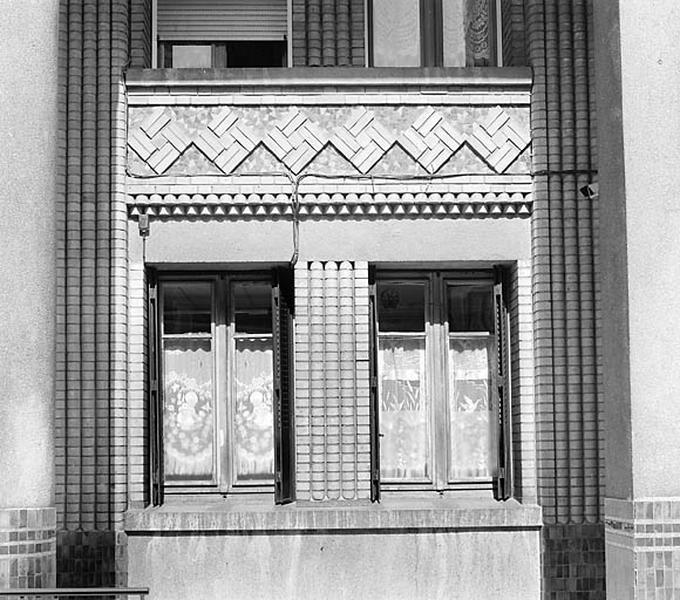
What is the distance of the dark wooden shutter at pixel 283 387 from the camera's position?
466 inches

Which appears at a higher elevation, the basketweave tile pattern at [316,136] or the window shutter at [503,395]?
the basketweave tile pattern at [316,136]

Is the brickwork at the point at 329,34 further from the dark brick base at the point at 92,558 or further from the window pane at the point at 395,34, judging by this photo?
the dark brick base at the point at 92,558

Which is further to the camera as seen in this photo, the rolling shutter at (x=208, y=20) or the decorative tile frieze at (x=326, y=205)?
the rolling shutter at (x=208, y=20)

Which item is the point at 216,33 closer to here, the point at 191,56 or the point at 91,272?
the point at 191,56

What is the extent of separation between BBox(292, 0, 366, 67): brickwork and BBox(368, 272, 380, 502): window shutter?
2.01 m

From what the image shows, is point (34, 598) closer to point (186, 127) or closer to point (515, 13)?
point (186, 127)

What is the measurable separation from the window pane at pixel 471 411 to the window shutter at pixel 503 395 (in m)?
Answer: 0.17

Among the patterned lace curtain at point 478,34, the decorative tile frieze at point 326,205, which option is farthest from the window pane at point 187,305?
the patterned lace curtain at point 478,34

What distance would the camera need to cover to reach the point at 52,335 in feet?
33.1

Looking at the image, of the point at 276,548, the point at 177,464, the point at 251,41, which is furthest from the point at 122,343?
the point at 251,41

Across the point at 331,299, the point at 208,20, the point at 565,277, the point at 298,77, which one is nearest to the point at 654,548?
the point at 565,277

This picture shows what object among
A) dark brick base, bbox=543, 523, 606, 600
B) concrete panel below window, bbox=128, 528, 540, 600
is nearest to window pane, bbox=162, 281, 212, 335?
concrete panel below window, bbox=128, 528, 540, 600

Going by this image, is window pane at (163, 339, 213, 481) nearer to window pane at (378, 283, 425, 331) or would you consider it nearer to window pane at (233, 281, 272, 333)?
window pane at (233, 281, 272, 333)

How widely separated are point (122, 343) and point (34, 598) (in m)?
2.47
